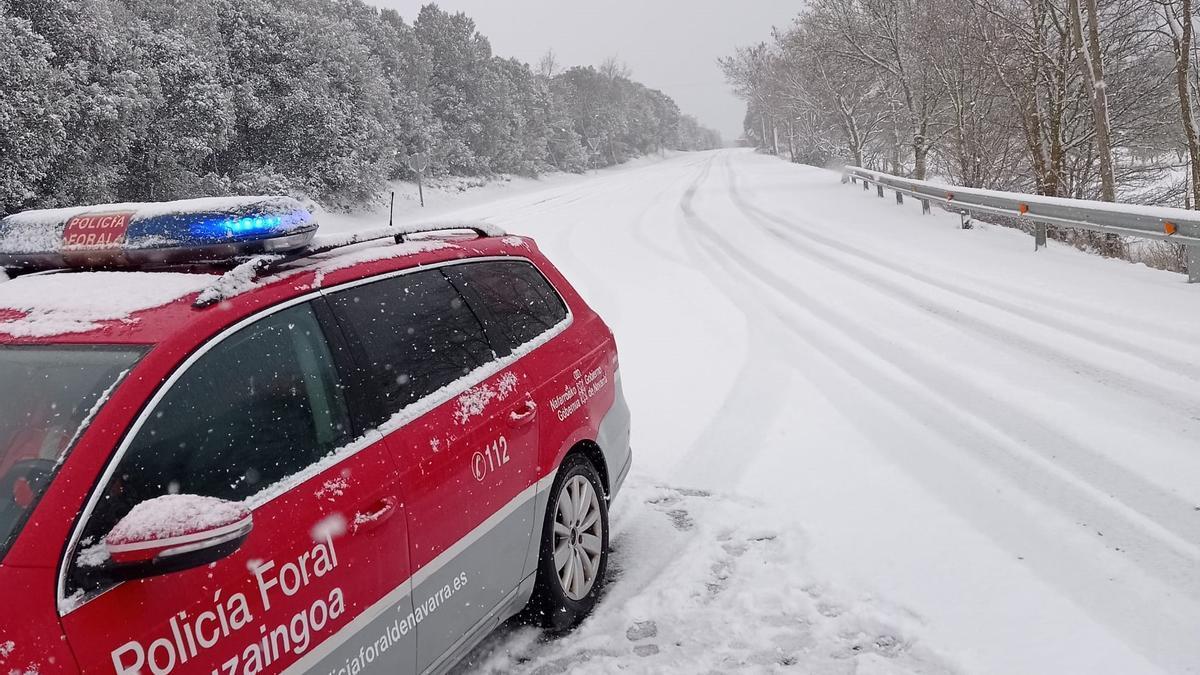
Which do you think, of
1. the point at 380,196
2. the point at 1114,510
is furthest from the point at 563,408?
the point at 380,196

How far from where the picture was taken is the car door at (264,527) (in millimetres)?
1922

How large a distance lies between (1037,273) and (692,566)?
8.67m

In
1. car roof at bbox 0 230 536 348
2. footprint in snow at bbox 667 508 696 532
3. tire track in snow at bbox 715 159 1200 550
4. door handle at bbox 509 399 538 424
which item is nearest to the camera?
car roof at bbox 0 230 536 348

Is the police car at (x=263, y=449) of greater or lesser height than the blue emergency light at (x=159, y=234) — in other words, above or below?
below

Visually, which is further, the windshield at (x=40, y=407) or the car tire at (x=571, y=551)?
the car tire at (x=571, y=551)

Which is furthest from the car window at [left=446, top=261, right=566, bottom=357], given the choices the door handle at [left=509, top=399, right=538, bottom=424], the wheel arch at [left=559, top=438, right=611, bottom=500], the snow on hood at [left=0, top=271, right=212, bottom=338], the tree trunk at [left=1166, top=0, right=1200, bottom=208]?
the tree trunk at [left=1166, top=0, right=1200, bottom=208]

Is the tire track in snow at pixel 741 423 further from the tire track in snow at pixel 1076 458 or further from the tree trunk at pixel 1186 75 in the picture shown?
the tree trunk at pixel 1186 75

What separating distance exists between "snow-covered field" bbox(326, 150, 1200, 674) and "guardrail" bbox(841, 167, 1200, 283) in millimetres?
579

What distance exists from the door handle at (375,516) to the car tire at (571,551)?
1.05 m

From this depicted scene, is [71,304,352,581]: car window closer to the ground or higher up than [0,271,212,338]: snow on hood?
closer to the ground

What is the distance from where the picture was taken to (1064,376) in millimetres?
6410

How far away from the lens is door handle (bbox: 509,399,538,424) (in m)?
3.37

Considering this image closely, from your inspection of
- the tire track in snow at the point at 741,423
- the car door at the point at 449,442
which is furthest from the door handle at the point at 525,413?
the tire track in snow at the point at 741,423

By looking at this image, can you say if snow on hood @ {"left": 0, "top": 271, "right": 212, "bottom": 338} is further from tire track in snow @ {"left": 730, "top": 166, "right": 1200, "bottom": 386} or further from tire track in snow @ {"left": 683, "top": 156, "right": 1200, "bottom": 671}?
tire track in snow @ {"left": 730, "top": 166, "right": 1200, "bottom": 386}
